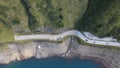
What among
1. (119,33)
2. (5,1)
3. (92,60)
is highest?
(5,1)

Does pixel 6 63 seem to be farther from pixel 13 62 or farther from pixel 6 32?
pixel 6 32

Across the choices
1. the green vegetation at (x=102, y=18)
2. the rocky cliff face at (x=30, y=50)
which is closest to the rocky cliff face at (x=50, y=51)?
the rocky cliff face at (x=30, y=50)

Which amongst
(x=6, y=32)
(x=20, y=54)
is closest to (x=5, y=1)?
(x=6, y=32)

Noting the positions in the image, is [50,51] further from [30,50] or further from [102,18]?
[102,18]

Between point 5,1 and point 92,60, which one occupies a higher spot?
point 5,1

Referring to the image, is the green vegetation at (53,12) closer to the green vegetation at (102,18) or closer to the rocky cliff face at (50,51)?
the green vegetation at (102,18)

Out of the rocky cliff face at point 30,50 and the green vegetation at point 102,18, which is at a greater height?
the green vegetation at point 102,18

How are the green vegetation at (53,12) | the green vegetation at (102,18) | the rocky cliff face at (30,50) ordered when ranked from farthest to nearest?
1. the rocky cliff face at (30,50)
2. the green vegetation at (53,12)
3. the green vegetation at (102,18)

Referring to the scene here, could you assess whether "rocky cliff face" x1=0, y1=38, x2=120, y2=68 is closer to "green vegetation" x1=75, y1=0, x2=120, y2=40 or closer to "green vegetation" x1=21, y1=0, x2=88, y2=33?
"green vegetation" x1=21, y1=0, x2=88, y2=33

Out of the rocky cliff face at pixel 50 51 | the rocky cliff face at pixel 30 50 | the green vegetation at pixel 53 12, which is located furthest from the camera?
the rocky cliff face at pixel 30 50
